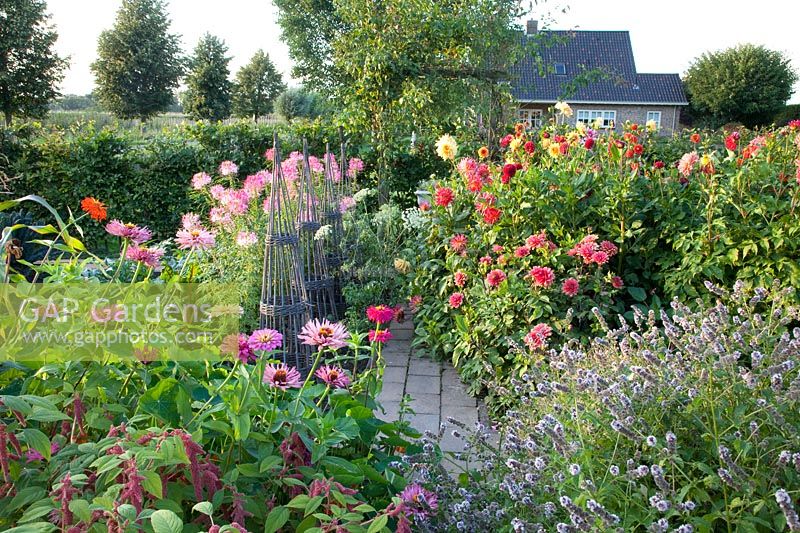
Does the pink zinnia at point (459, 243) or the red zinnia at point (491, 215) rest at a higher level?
the red zinnia at point (491, 215)

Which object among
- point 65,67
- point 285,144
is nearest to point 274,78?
point 65,67

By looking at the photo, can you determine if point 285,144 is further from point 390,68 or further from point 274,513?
point 274,513

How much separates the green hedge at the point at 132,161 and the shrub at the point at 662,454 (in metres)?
5.43

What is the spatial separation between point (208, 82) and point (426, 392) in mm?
18796

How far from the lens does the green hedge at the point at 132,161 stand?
6.14 meters

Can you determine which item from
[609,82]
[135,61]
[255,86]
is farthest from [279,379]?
[609,82]

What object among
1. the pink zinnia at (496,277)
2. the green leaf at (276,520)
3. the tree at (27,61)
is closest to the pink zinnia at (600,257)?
the pink zinnia at (496,277)

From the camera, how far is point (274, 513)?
89 centimetres

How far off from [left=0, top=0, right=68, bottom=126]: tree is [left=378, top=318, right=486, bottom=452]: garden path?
13534 millimetres

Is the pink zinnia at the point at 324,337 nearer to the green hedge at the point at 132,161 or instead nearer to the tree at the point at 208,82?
the green hedge at the point at 132,161

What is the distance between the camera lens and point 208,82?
19.2 meters

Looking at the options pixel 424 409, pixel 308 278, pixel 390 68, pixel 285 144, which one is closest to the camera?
pixel 424 409

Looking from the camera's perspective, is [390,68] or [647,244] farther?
[390,68]

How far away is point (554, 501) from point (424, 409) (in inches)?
60.6
